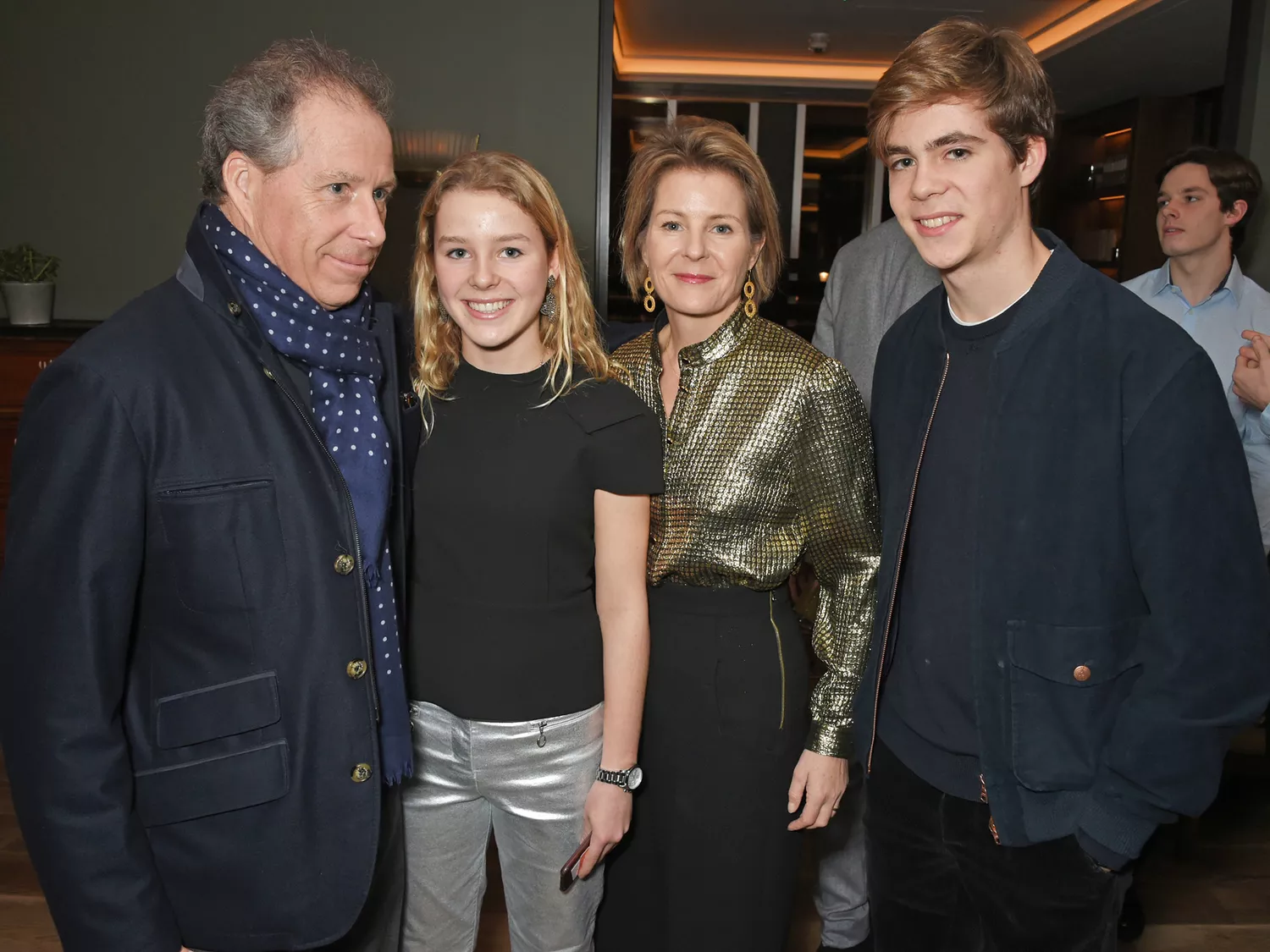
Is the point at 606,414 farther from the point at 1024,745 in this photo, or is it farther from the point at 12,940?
the point at 12,940

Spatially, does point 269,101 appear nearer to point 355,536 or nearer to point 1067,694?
point 355,536

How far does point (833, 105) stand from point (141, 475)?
9.04 meters

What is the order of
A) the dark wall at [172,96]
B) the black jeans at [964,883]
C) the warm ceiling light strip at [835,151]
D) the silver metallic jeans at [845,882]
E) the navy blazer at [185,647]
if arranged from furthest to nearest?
the warm ceiling light strip at [835,151] → the dark wall at [172,96] → the silver metallic jeans at [845,882] → the black jeans at [964,883] → the navy blazer at [185,647]

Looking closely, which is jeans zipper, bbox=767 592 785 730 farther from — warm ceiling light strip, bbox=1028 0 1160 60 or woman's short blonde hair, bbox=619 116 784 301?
warm ceiling light strip, bbox=1028 0 1160 60

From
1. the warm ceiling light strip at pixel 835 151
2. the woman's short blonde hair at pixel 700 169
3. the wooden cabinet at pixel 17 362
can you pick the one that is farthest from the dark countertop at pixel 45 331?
the warm ceiling light strip at pixel 835 151

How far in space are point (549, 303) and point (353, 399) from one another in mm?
411

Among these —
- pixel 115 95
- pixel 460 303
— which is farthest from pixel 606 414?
pixel 115 95

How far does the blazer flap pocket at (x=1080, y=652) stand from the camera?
4.34 ft

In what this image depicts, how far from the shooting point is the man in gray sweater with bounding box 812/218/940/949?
2.45 m

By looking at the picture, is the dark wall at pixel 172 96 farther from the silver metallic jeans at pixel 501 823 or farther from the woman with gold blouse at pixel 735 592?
the silver metallic jeans at pixel 501 823

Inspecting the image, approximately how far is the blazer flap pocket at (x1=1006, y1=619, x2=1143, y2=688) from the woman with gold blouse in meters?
0.37

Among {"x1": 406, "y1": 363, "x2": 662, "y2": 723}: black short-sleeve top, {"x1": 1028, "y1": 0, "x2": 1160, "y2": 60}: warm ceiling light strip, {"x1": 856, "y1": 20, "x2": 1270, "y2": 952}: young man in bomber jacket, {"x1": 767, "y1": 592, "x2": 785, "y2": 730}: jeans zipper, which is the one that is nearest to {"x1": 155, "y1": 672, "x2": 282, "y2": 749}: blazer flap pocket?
{"x1": 406, "y1": 363, "x2": 662, "y2": 723}: black short-sleeve top

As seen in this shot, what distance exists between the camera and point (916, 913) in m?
1.61

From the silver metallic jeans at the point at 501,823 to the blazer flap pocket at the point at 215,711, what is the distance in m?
0.40
